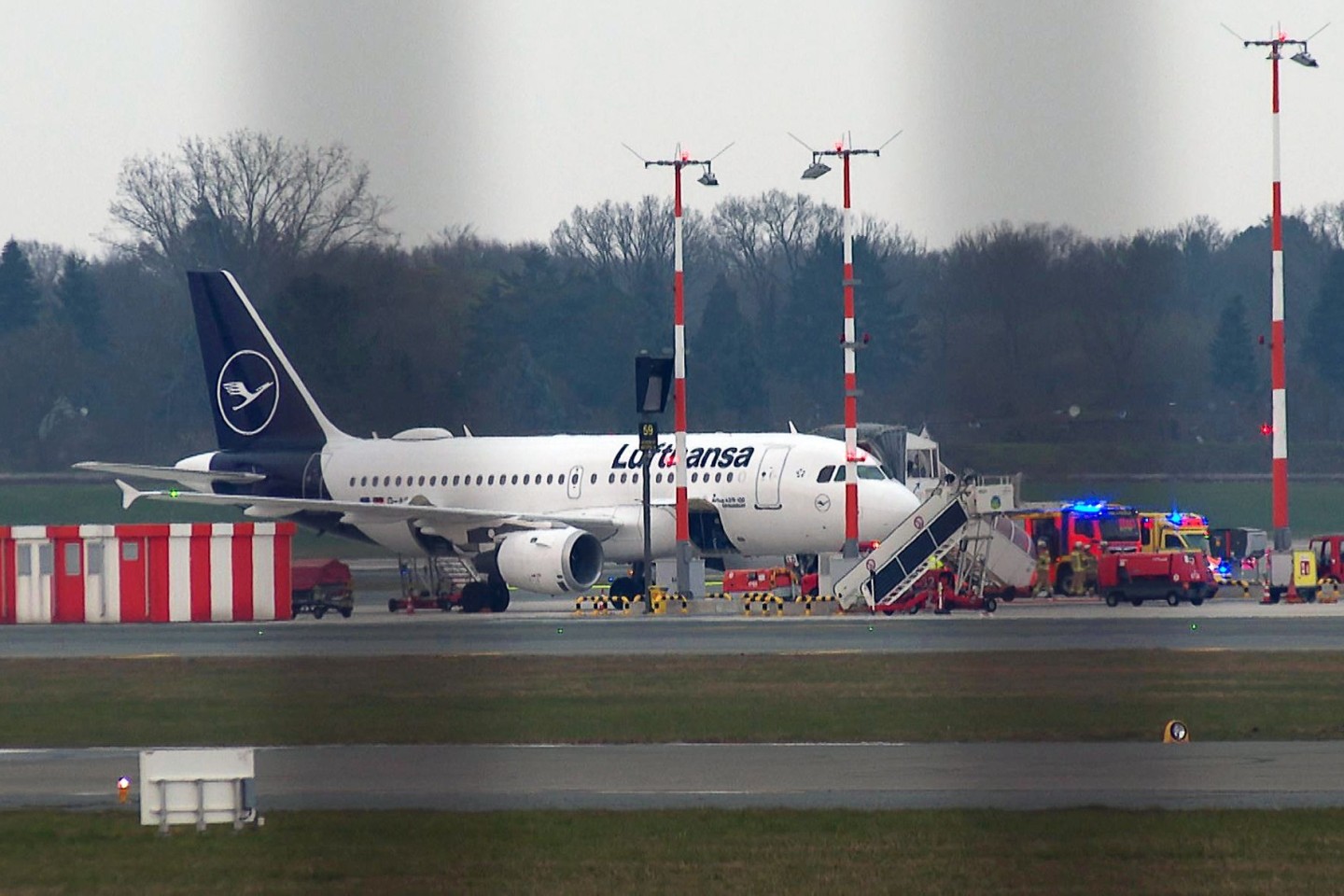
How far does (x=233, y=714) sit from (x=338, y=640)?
10137 millimetres

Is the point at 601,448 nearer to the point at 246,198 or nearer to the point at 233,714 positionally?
the point at 233,714

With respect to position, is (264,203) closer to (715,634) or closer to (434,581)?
(715,634)

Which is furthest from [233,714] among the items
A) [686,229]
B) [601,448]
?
[686,229]

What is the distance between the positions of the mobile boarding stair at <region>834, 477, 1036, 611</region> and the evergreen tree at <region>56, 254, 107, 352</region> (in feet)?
60.4

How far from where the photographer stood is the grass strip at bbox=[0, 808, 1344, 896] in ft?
40.2

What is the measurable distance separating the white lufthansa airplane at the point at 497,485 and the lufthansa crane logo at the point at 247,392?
3 centimetres

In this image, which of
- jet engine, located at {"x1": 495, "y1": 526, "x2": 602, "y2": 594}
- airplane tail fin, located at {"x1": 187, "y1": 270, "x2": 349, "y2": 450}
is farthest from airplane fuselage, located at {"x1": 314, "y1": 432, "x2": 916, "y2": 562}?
jet engine, located at {"x1": 495, "y1": 526, "x2": 602, "y2": 594}

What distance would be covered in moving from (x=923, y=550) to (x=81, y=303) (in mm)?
20990

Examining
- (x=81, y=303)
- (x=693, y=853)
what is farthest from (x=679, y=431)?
(x=693, y=853)

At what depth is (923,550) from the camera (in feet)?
133

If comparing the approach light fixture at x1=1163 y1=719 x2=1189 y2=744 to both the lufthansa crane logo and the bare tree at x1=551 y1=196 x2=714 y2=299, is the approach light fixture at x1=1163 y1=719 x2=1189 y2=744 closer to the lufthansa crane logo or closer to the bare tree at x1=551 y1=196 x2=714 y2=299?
the bare tree at x1=551 y1=196 x2=714 y2=299

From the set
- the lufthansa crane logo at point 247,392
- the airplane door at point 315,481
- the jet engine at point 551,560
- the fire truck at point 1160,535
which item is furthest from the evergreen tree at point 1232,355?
the lufthansa crane logo at point 247,392

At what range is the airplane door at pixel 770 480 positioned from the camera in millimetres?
43656

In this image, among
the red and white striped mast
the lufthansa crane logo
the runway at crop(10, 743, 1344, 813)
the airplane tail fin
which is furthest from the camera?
the lufthansa crane logo
